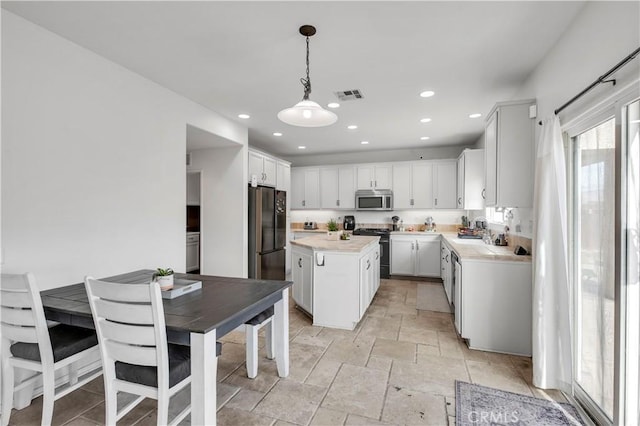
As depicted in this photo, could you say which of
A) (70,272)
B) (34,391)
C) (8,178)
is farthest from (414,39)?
(34,391)

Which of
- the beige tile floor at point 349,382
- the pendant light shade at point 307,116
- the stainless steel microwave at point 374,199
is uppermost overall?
the pendant light shade at point 307,116

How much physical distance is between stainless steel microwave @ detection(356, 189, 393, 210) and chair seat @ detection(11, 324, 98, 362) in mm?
5048

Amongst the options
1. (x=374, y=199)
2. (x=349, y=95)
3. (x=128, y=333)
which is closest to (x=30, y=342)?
(x=128, y=333)

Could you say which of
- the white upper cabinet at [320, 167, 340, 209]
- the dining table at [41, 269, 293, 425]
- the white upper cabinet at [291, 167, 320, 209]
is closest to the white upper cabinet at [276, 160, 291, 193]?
the white upper cabinet at [291, 167, 320, 209]

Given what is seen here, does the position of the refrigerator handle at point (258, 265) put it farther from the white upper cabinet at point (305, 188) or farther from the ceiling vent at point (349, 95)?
the ceiling vent at point (349, 95)

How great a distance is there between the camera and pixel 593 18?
1859 mm

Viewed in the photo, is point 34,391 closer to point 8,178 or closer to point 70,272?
point 70,272

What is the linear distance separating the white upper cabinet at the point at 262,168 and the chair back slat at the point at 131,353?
3.44m

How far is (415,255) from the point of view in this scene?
5.75 meters

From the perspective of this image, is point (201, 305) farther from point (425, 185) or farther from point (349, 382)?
point (425, 185)

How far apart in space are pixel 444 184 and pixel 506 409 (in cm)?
446

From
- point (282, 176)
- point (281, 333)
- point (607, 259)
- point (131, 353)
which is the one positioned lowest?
point (281, 333)

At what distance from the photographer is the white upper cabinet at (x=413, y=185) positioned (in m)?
6.01

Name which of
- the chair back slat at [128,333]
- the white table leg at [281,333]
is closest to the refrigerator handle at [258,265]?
the white table leg at [281,333]
